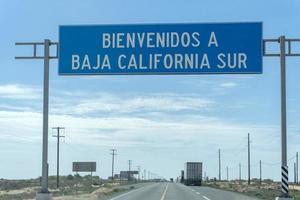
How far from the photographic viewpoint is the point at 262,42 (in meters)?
26.0

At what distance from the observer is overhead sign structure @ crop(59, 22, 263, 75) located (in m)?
25.8

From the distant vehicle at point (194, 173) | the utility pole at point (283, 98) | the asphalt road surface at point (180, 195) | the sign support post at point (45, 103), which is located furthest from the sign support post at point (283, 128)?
the distant vehicle at point (194, 173)

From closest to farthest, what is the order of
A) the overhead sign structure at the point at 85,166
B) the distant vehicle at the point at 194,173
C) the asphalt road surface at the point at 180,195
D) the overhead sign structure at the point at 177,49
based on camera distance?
the overhead sign structure at the point at 177,49 → the asphalt road surface at the point at 180,195 → the overhead sign structure at the point at 85,166 → the distant vehicle at the point at 194,173

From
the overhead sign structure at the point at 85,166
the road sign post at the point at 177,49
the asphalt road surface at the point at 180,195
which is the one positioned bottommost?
the asphalt road surface at the point at 180,195

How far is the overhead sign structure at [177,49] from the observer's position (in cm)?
2580

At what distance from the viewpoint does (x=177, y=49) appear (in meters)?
25.8

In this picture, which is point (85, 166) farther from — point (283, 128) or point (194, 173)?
point (283, 128)

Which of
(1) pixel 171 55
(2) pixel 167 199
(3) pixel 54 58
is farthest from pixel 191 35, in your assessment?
(2) pixel 167 199

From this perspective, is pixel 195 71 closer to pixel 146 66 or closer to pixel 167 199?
pixel 146 66

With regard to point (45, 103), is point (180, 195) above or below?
below

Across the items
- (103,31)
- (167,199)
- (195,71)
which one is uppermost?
(103,31)

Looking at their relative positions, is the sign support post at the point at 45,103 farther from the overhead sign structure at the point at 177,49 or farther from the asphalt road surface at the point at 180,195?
the asphalt road surface at the point at 180,195

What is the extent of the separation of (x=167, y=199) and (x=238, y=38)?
68.8 feet

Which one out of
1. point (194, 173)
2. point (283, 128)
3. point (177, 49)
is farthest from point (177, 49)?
point (194, 173)
